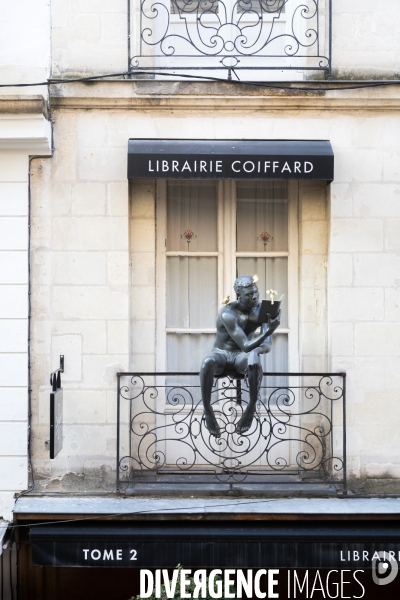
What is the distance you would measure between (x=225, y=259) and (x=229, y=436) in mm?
1760

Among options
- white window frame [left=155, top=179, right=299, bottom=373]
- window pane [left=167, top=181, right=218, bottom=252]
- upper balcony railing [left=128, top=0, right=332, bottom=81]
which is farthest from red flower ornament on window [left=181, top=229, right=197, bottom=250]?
upper balcony railing [left=128, top=0, right=332, bottom=81]

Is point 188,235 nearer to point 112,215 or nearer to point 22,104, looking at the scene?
point 112,215

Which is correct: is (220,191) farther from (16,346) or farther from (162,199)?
(16,346)

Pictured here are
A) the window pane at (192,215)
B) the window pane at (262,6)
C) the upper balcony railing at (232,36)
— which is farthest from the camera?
the window pane at (192,215)

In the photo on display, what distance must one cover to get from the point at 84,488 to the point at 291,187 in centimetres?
354

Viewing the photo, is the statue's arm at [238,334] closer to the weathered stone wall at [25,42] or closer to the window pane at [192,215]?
the window pane at [192,215]

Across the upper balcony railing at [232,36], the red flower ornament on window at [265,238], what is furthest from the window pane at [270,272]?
the upper balcony railing at [232,36]

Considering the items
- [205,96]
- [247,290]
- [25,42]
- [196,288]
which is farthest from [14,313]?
[205,96]

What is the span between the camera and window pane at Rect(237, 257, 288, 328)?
8.41 m

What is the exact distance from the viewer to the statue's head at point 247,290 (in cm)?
715

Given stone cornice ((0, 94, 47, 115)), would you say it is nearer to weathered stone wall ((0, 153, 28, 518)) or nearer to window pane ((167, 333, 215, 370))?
weathered stone wall ((0, 153, 28, 518))

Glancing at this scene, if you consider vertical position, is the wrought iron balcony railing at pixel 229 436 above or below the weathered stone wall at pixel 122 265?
below

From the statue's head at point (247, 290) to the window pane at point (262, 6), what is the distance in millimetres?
2894

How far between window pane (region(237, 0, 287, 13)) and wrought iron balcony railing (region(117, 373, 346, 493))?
358 centimetres
